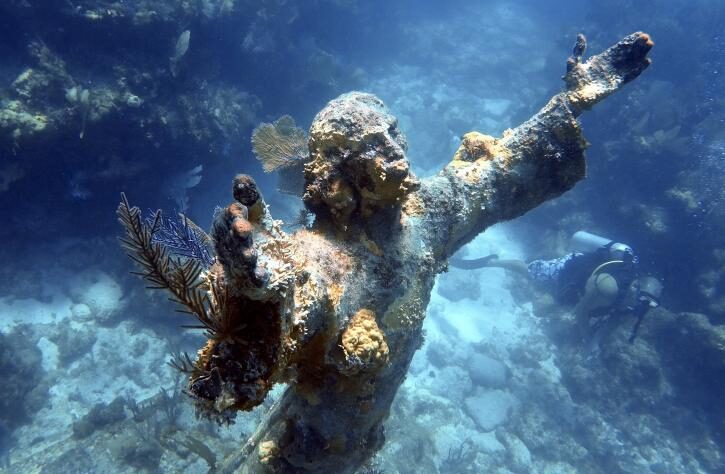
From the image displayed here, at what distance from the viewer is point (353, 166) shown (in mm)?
2824

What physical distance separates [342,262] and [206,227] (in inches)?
456

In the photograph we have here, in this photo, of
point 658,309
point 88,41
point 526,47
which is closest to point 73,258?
point 88,41

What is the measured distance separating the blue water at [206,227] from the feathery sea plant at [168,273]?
5.00 meters

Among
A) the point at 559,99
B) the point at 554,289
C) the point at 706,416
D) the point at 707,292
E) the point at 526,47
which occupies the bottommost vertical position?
the point at 559,99

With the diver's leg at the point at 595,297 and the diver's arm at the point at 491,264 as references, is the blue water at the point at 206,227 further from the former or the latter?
the diver's leg at the point at 595,297

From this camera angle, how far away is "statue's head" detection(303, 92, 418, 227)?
2.76 meters

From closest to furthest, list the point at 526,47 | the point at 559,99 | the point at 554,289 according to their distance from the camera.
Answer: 1. the point at 559,99
2. the point at 554,289
3. the point at 526,47

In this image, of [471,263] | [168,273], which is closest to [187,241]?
[168,273]

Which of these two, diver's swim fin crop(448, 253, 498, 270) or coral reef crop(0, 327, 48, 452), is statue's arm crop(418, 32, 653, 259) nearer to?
coral reef crop(0, 327, 48, 452)

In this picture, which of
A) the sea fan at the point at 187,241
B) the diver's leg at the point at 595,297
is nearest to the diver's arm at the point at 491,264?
the diver's leg at the point at 595,297

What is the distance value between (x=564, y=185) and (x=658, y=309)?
10756mm

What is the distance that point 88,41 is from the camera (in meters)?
9.92

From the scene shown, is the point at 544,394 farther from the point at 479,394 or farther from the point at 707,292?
the point at 707,292

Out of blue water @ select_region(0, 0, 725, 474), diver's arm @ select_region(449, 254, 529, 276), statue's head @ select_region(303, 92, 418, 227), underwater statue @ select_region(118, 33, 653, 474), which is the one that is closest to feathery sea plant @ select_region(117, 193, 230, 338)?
underwater statue @ select_region(118, 33, 653, 474)
